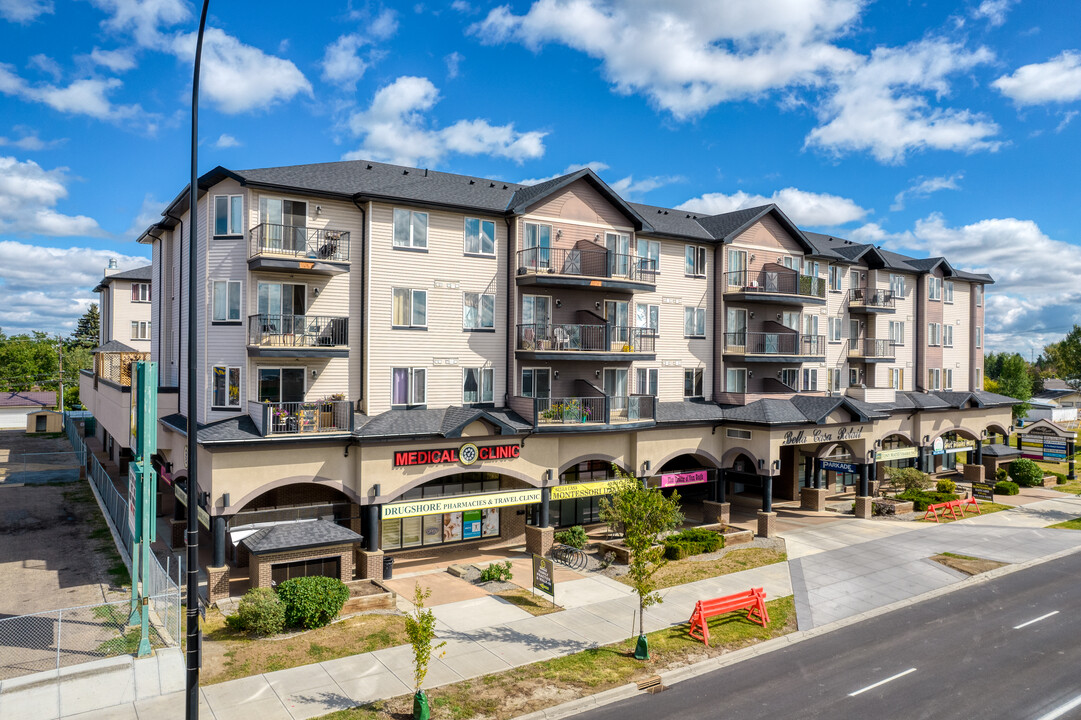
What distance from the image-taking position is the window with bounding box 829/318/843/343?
43.2 metres

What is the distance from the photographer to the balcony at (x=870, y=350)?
44.0 meters

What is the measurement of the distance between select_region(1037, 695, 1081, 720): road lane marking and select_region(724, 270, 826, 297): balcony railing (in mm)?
23371

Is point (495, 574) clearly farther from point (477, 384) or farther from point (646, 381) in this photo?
point (646, 381)

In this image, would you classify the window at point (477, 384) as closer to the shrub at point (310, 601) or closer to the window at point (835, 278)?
the shrub at point (310, 601)

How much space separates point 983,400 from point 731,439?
24946mm

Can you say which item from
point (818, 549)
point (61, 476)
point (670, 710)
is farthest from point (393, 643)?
point (61, 476)

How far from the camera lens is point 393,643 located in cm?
1886

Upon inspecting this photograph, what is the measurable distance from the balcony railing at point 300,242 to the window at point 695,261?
58.6 ft

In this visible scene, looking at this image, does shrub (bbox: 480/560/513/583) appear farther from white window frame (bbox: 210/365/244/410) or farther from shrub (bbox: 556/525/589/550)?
white window frame (bbox: 210/365/244/410)

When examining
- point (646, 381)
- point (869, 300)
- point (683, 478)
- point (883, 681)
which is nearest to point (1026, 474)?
point (869, 300)

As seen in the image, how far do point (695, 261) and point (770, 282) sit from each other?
4.66 metres

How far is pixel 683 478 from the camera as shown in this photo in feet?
111

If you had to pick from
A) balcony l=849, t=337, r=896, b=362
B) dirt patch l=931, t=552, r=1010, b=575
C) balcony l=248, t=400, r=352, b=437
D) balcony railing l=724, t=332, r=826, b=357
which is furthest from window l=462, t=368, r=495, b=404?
balcony l=849, t=337, r=896, b=362

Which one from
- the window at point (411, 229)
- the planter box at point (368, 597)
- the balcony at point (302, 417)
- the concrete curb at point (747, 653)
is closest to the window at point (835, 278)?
the concrete curb at point (747, 653)
